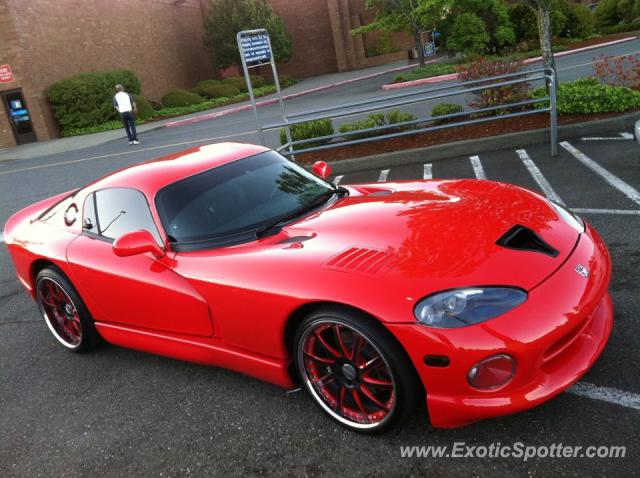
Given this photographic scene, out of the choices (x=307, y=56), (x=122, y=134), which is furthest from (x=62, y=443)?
(x=307, y=56)

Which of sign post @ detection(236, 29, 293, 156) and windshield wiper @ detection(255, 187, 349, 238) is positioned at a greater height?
sign post @ detection(236, 29, 293, 156)

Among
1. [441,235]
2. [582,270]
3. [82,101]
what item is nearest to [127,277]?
[441,235]

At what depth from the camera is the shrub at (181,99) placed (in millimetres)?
29953

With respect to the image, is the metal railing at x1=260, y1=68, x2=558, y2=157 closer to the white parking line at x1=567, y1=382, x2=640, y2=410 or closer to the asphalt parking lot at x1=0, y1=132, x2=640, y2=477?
the asphalt parking lot at x1=0, y1=132, x2=640, y2=477

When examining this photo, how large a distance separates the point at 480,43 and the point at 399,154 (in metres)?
16.6

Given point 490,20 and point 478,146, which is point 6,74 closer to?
point 490,20

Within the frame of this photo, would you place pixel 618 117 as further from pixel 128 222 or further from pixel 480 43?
pixel 480 43

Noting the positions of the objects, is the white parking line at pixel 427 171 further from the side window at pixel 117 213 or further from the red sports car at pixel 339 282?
the side window at pixel 117 213

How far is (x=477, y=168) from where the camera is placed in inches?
313

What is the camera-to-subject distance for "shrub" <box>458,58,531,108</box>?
9.43 metres

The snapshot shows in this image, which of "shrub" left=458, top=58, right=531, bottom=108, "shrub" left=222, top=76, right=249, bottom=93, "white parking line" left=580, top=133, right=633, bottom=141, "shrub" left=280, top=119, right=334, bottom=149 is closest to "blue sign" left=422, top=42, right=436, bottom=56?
"shrub" left=222, top=76, right=249, bottom=93

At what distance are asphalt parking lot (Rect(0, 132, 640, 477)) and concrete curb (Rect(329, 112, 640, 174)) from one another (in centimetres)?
385

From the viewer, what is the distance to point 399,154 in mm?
9062

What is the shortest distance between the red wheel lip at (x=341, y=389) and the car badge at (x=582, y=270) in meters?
1.05
